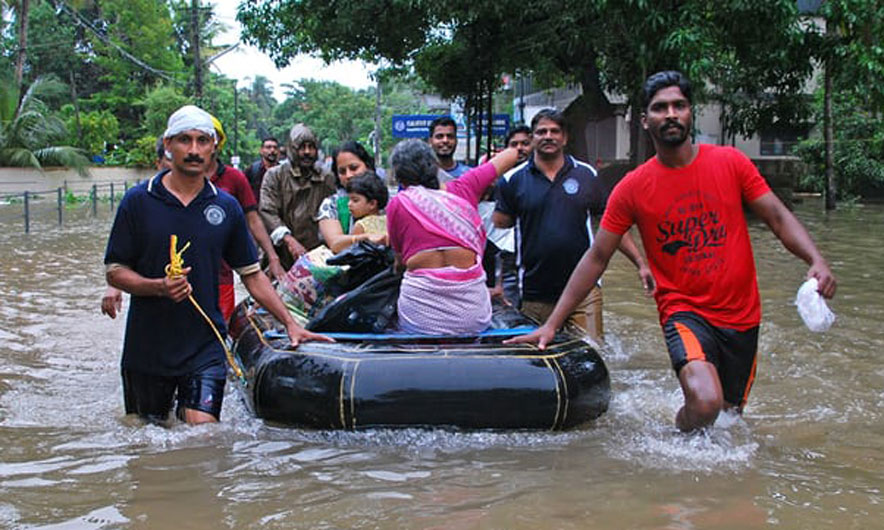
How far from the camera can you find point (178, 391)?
16.1 feet

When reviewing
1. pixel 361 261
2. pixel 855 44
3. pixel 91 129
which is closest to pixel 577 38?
pixel 855 44

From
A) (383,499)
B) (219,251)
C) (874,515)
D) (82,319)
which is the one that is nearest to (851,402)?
(874,515)

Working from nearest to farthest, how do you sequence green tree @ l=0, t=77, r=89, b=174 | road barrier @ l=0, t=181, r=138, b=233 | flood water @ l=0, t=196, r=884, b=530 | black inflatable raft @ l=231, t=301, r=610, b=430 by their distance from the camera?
flood water @ l=0, t=196, r=884, b=530
black inflatable raft @ l=231, t=301, r=610, b=430
road barrier @ l=0, t=181, r=138, b=233
green tree @ l=0, t=77, r=89, b=174

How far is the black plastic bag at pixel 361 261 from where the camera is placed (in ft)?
20.1

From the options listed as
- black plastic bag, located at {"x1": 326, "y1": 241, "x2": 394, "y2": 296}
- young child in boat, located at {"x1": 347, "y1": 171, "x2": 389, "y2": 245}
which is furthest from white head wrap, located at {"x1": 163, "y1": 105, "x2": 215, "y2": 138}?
young child in boat, located at {"x1": 347, "y1": 171, "x2": 389, "y2": 245}

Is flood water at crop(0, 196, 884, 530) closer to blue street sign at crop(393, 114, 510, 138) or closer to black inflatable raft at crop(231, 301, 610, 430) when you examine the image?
black inflatable raft at crop(231, 301, 610, 430)

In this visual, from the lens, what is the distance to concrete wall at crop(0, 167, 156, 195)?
33.0 metres

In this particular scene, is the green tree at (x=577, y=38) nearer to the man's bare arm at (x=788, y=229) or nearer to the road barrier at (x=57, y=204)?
the road barrier at (x=57, y=204)

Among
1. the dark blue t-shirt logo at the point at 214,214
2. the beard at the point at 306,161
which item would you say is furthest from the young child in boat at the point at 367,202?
the dark blue t-shirt logo at the point at 214,214

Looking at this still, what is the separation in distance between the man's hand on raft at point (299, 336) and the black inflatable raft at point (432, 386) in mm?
55

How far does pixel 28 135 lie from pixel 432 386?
108ft

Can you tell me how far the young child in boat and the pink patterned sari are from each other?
42.9 inches

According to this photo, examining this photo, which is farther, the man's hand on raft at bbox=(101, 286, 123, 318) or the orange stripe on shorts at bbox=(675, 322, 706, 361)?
the man's hand on raft at bbox=(101, 286, 123, 318)

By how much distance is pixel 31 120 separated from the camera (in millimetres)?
33875
